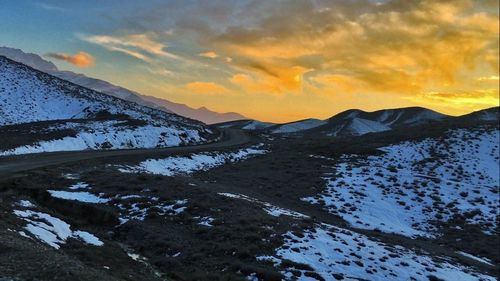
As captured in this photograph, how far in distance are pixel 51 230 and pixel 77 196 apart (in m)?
7.57

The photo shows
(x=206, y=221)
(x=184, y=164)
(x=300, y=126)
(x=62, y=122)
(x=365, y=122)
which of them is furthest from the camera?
(x=300, y=126)

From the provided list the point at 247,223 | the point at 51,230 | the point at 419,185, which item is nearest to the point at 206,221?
the point at 247,223

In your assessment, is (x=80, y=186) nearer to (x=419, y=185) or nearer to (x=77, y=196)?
(x=77, y=196)

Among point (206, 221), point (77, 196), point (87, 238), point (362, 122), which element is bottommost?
point (87, 238)

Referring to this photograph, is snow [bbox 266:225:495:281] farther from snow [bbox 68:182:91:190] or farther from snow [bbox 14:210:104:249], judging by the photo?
snow [bbox 68:182:91:190]

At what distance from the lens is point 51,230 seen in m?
16.2

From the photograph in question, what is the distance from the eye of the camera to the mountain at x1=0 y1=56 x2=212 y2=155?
44.9m

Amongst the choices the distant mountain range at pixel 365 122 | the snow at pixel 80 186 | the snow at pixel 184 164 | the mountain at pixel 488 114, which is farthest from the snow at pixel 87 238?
the mountain at pixel 488 114

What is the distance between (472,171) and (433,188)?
904 cm

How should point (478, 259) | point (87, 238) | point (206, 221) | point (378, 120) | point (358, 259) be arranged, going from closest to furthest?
point (87, 238)
point (358, 259)
point (206, 221)
point (478, 259)
point (378, 120)

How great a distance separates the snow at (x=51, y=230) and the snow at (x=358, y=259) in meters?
7.47

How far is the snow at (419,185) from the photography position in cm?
3170

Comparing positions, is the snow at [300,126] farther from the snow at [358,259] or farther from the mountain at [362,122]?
the snow at [358,259]

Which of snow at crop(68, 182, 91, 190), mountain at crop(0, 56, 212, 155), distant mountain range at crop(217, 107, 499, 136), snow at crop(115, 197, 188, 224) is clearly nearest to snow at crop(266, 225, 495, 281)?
snow at crop(115, 197, 188, 224)
